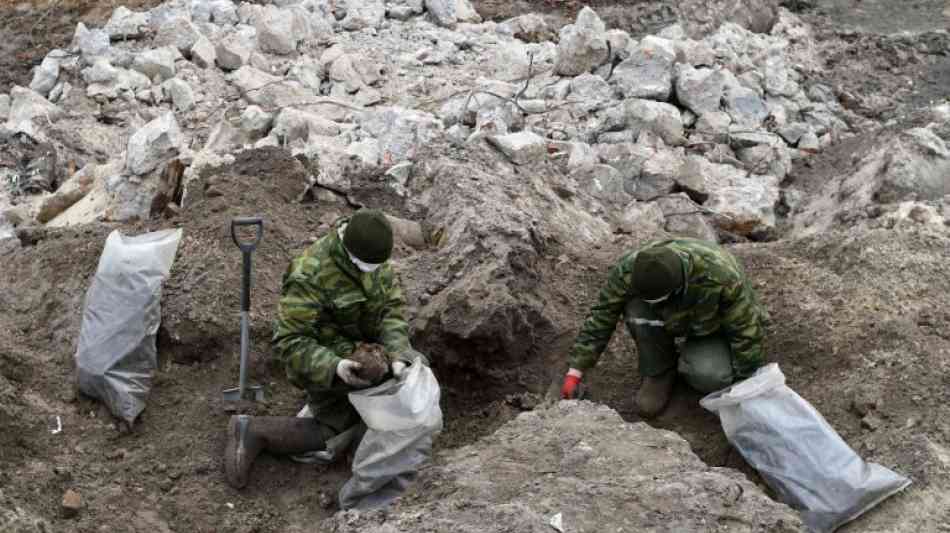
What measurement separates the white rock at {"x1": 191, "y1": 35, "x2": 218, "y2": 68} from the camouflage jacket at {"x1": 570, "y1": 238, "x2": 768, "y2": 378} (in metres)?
5.60

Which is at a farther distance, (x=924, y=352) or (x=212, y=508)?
(x=924, y=352)

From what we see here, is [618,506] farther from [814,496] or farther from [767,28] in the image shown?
[767,28]

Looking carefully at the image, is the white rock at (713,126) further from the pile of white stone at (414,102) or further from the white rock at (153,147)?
the white rock at (153,147)

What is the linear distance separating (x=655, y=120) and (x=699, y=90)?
0.65 meters

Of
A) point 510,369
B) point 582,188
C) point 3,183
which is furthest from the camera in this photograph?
point 3,183

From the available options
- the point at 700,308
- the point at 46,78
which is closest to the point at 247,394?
the point at 700,308

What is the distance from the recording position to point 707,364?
4.89 meters

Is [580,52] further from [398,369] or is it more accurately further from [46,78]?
[398,369]

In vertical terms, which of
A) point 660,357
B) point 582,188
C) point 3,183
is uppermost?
point 660,357

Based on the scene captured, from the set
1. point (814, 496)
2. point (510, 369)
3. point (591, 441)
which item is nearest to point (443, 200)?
point (510, 369)

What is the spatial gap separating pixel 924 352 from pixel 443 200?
9.22 feet

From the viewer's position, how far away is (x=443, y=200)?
6.27 m

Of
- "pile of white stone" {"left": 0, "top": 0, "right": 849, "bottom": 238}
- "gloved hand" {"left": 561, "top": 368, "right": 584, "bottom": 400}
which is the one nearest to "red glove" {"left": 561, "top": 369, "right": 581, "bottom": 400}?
"gloved hand" {"left": 561, "top": 368, "right": 584, "bottom": 400}

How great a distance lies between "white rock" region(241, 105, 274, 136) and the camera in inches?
296
